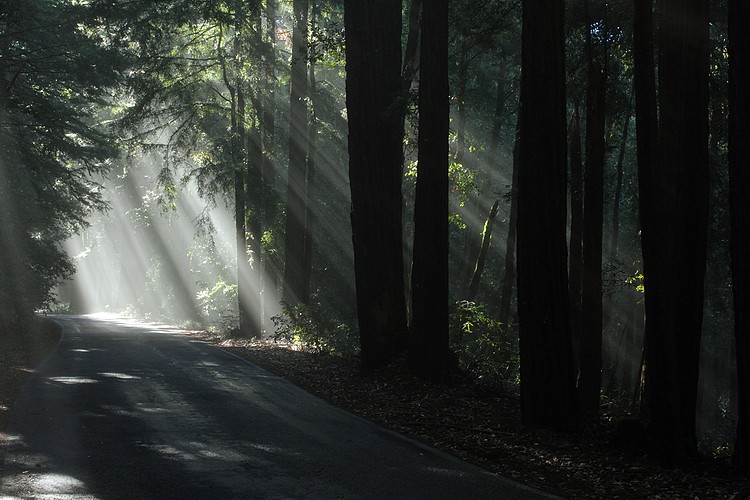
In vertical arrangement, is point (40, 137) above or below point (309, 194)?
above

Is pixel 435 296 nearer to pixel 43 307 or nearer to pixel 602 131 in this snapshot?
pixel 602 131

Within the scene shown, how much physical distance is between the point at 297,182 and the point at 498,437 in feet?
66.1

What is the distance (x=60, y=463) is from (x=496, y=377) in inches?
363

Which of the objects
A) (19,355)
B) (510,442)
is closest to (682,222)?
(510,442)

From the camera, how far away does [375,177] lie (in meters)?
15.0

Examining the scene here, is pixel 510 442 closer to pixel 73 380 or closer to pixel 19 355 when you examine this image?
pixel 73 380

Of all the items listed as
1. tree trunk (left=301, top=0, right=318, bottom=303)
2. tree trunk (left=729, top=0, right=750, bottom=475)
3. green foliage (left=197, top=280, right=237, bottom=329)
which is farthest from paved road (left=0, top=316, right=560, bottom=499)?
green foliage (left=197, top=280, right=237, bottom=329)

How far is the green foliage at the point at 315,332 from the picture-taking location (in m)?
21.9

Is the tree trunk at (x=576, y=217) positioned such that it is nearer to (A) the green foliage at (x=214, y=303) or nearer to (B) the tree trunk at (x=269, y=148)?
(B) the tree trunk at (x=269, y=148)

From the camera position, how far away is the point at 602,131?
1387cm

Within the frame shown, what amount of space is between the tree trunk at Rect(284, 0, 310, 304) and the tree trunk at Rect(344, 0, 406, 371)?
12.1 m

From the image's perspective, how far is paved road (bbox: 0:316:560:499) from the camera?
7.01 m

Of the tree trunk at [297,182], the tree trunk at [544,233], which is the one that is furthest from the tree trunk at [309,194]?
the tree trunk at [544,233]

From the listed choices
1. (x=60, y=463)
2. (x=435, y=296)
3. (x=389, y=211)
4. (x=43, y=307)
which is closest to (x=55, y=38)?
(x=43, y=307)
